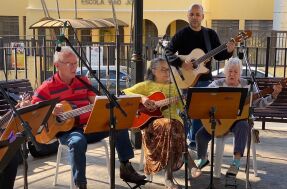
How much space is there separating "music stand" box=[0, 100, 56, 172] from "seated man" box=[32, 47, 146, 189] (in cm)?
82

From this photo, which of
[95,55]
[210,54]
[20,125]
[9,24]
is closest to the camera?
[20,125]

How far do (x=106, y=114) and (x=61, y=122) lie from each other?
2.34 ft

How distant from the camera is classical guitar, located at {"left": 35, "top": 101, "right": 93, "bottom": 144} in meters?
4.27

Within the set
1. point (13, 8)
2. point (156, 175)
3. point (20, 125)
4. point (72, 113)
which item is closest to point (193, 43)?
point (156, 175)

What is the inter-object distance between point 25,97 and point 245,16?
19.8 metres

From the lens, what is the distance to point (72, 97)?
449cm

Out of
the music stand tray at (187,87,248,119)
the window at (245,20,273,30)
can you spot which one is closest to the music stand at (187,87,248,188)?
the music stand tray at (187,87,248,119)

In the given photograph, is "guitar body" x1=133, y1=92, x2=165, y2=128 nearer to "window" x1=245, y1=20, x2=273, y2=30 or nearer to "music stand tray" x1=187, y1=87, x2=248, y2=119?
"music stand tray" x1=187, y1=87, x2=248, y2=119

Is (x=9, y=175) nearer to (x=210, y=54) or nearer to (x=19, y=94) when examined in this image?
(x=19, y=94)

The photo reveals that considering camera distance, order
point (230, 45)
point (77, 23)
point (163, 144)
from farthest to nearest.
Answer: point (77, 23) < point (230, 45) < point (163, 144)

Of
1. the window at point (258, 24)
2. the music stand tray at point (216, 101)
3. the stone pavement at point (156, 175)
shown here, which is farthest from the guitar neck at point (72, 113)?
the window at point (258, 24)

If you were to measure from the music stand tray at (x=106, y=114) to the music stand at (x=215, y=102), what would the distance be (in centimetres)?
52

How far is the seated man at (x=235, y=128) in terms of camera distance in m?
4.64

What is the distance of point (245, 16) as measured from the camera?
22531 mm
